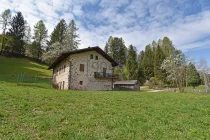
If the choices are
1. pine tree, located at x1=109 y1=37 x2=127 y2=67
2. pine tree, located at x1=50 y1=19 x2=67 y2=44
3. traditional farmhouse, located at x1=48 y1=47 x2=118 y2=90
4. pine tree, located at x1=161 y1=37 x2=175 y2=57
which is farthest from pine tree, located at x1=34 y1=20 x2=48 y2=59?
pine tree, located at x1=161 y1=37 x2=175 y2=57

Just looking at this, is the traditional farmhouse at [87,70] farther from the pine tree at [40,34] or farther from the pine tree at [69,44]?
the pine tree at [40,34]

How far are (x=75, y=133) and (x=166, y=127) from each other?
3636mm

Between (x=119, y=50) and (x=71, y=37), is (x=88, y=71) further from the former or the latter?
(x=119, y=50)

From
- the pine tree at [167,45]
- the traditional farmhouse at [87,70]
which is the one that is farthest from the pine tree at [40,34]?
the pine tree at [167,45]

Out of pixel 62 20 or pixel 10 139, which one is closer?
pixel 10 139

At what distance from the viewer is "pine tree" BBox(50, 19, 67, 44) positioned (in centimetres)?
6825

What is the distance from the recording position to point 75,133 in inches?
234

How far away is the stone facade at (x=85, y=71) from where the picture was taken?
3100 centimetres

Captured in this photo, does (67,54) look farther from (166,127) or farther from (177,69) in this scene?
(177,69)

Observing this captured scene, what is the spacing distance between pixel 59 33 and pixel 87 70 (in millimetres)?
42001

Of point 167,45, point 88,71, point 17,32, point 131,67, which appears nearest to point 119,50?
point 131,67

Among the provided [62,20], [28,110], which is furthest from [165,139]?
[62,20]

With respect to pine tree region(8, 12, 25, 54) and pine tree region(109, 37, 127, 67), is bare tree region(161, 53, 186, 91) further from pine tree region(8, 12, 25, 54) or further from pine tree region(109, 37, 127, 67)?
pine tree region(8, 12, 25, 54)

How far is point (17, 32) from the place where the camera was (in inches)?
2766
